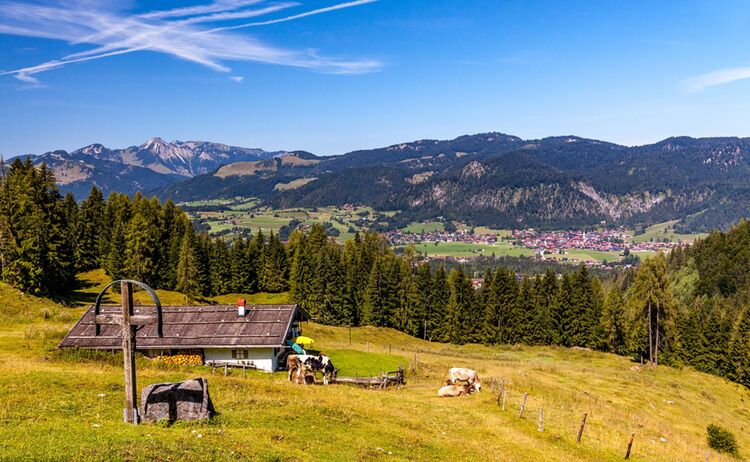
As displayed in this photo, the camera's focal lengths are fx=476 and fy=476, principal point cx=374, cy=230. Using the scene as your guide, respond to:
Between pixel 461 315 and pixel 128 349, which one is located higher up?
pixel 128 349

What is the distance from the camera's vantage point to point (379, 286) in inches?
3986

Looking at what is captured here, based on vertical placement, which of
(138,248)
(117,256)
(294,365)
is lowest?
(294,365)

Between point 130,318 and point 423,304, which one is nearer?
point 130,318

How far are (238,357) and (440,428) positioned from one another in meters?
26.5

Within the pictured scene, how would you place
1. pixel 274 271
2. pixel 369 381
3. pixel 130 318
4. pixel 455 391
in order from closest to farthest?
1. pixel 130 318
2. pixel 455 391
3. pixel 369 381
4. pixel 274 271

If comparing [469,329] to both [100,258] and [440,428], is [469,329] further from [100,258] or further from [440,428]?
[100,258]

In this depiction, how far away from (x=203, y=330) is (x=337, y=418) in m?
27.4

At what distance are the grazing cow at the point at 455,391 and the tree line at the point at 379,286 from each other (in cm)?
5703

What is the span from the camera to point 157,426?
19.5 metres

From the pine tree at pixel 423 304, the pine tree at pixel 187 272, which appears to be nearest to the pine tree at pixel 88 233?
the pine tree at pixel 187 272

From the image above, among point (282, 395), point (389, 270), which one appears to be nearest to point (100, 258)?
point (389, 270)

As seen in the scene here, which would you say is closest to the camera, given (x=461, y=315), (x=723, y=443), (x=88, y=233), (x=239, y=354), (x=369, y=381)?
(x=723, y=443)

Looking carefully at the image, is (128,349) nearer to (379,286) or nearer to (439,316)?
(379,286)

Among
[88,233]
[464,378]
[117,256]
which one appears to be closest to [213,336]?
[464,378]
